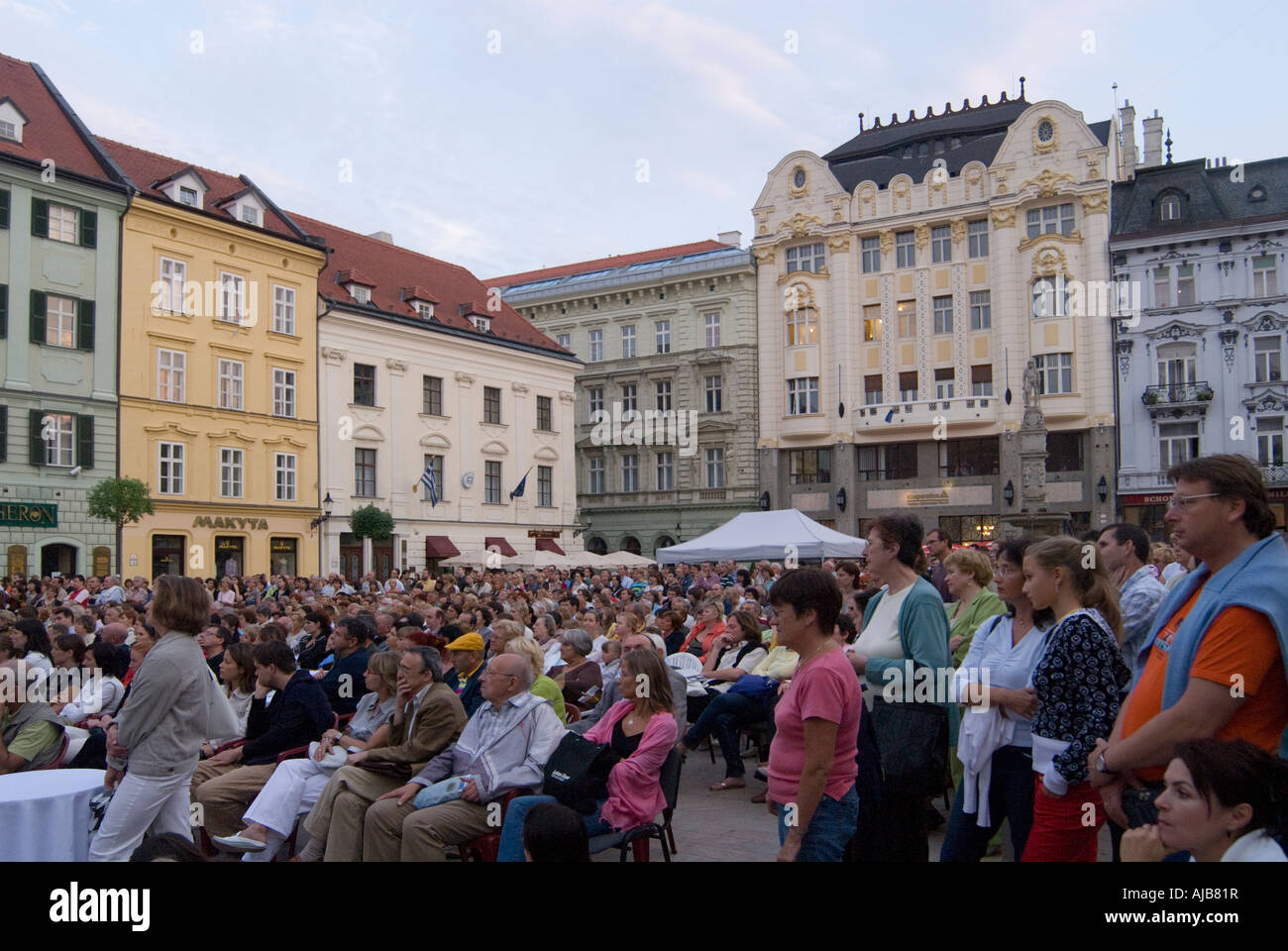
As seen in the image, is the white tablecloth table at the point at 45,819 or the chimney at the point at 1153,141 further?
the chimney at the point at 1153,141

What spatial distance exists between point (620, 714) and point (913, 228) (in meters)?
40.7

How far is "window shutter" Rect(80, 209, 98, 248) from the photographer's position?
103 feet

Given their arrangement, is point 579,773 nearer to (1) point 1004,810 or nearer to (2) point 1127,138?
(1) point 1004,810

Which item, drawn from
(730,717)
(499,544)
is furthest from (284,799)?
(499,544)

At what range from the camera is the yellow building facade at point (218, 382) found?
32.8 metres

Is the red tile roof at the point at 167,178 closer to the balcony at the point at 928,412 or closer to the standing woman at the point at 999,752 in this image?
the balcony at the point at 928,412

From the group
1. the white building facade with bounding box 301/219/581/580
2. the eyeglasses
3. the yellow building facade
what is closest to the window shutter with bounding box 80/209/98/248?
the yellow building facade

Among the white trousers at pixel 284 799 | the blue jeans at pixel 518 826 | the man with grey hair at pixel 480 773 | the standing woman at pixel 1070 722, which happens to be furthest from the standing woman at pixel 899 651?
the white trousers at pixel 284 799

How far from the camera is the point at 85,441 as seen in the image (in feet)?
103

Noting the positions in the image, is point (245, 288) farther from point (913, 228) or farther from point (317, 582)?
point (913, 228)

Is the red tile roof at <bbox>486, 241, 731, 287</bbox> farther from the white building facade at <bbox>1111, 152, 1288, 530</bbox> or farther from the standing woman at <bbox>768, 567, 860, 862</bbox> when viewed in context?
the standing woman at <bbox>768, 567, 860, 862</bbox>

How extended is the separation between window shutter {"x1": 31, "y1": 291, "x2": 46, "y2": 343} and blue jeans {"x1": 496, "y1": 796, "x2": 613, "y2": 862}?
29721mm

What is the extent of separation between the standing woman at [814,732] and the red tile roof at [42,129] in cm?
3237
